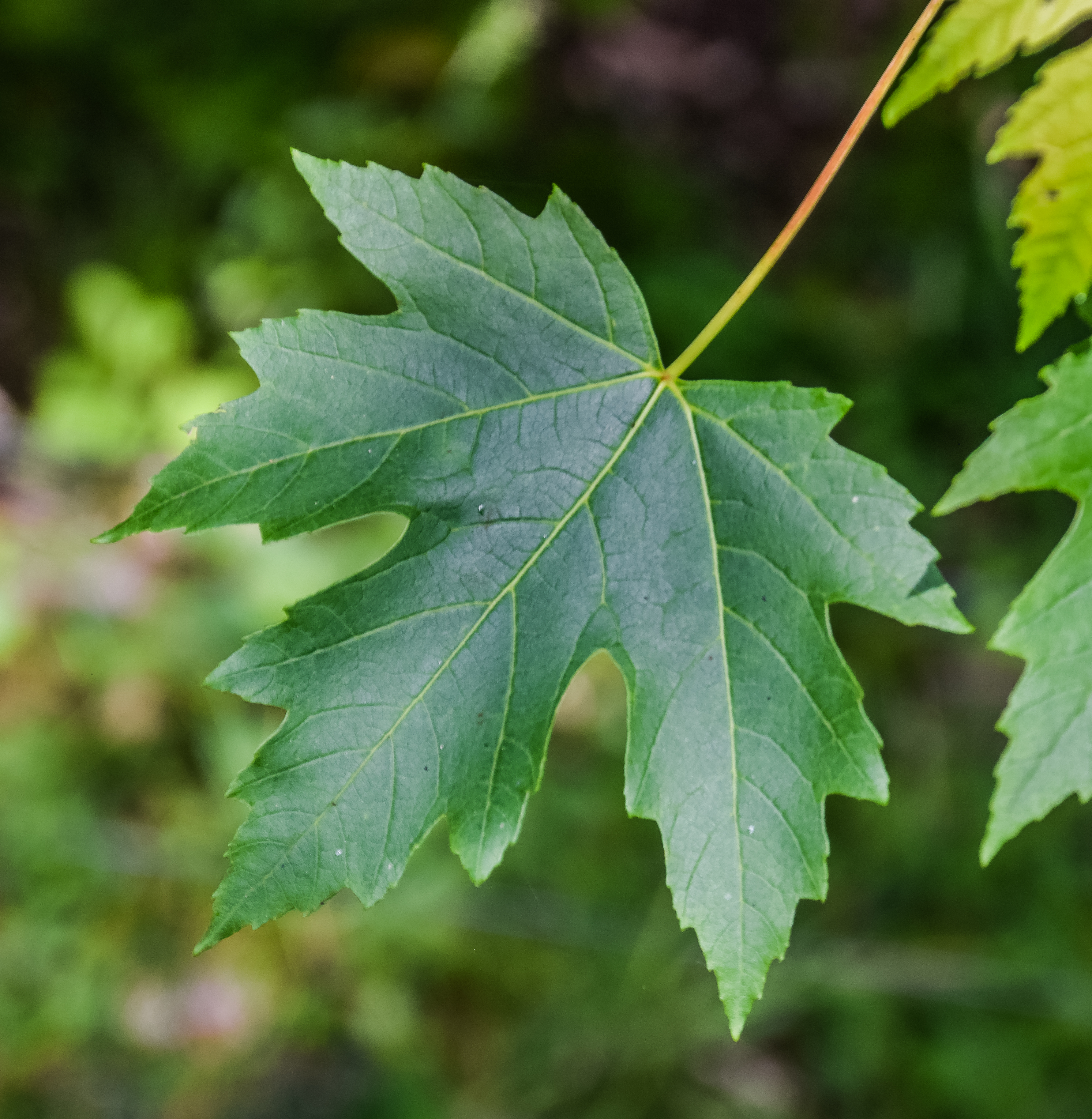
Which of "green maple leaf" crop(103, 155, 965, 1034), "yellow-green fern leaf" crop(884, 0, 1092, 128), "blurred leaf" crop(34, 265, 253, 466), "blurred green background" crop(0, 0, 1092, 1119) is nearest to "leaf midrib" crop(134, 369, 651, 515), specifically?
"green maple leaf" crop(103, 155, 965, 1034)

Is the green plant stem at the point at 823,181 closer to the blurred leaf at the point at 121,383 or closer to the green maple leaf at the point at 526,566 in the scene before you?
the green maple leaf at the point at 526,566

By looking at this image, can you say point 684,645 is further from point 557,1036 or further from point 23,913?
point 23,913

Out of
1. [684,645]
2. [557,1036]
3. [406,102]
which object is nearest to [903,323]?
[406,102]

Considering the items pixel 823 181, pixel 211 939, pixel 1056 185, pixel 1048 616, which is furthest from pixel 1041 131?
pixel 211 939

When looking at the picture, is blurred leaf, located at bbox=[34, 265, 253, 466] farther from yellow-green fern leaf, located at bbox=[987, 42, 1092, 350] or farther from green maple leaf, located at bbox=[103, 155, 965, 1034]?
yellow-green fern leaf, located at bbox=[987, 42, 1092, 350]

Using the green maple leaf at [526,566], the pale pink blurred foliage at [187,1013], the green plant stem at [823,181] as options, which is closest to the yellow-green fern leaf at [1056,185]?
the green plant stem at [823,181]

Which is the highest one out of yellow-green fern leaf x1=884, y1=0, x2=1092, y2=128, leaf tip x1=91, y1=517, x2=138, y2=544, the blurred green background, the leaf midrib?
yellow-green fern leaf x1=884, y1=0, x2=1092, y2=128

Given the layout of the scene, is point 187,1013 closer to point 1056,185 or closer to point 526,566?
point 526,566
